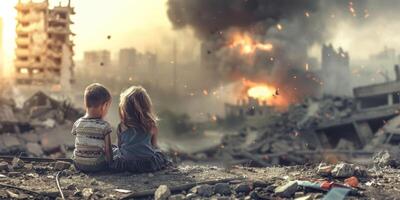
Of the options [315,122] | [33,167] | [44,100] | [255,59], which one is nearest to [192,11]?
[255,59]

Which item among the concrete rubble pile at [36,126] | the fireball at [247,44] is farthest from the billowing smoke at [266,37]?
the concrete rubble pile at [36,126]

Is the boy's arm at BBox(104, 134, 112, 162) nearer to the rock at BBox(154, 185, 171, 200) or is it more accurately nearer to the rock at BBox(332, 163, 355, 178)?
the rock at BBox(154, 185, 171, 200)

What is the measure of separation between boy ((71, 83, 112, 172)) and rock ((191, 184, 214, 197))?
1830 mm

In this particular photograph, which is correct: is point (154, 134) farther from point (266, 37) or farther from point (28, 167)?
point (266, 37)

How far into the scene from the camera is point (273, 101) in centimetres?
4628

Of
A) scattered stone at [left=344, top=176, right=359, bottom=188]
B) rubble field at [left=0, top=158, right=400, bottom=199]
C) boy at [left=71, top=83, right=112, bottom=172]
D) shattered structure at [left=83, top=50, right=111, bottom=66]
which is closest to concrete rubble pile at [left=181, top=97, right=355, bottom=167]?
rubble field at [left=0, top=158, right=400, bottom=199]

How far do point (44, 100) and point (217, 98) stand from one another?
31325 millimetres

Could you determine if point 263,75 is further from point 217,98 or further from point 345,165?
point 345,165

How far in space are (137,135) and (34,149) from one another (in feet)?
40.8

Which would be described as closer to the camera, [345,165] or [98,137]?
[345,165]

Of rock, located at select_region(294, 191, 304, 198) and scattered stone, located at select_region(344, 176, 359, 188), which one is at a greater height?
scattered stone, located at select_region(344, 176, 359, 188)

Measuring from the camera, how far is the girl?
623 centimetres

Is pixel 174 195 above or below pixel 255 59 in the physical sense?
below

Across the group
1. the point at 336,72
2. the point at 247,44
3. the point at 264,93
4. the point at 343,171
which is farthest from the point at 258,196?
the point at 336,72
